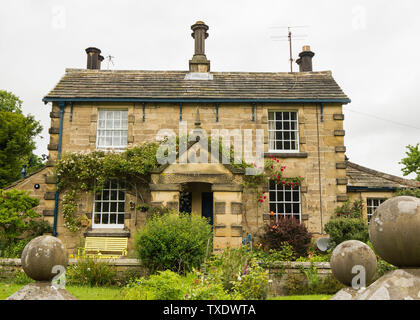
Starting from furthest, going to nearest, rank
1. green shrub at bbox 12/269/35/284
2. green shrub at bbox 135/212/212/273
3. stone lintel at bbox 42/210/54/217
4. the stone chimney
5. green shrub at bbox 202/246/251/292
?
the stone chimney
stone lintel at bbox 42/210/54/217
green shrub at bbox 12/269/35/284
green shrub at bbox 135/212/212/273
green shrub at bbox 202/246/251/292

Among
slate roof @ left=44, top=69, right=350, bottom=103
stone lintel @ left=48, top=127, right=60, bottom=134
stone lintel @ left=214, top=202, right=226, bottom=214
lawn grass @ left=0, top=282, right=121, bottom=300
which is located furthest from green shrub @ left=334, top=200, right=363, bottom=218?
stone lintel @ left=48, top=127, right=60, bottom=134

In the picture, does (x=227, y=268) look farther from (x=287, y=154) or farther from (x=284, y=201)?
(x=287, y=154)

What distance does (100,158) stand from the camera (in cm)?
1317

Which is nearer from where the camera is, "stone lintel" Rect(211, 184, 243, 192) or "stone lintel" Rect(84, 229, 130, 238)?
"stone lintel" Rect(211, 184, 243, 192)

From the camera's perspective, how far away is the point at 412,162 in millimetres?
22984

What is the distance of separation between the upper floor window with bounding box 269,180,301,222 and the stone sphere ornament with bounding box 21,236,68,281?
10340 millimetres

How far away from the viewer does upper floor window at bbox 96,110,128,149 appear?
1416 cm

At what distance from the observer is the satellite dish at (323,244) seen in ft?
39.5

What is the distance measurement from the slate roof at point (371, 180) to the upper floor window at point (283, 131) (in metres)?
2.82

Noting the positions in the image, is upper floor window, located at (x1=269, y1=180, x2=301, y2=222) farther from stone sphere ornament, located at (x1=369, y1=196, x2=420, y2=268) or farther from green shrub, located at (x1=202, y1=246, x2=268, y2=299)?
stone sphere ornament, located at (x1=369, y1=196, x2=420, y2=268)

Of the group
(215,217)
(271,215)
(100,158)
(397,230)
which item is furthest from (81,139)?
(397,230)

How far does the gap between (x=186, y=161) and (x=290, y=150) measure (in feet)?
15.8

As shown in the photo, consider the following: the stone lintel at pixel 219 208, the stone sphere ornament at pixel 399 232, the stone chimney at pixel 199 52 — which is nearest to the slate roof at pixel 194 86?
the stone chimney at pixel 199 52

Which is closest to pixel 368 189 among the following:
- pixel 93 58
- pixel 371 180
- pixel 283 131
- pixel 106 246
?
pixel 371 180
